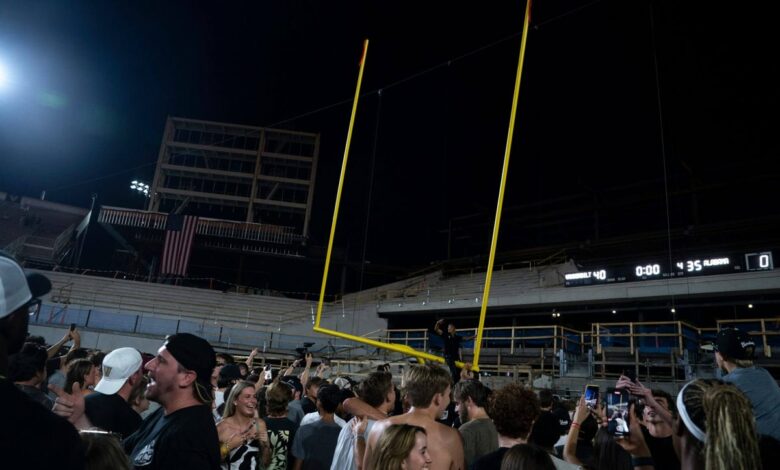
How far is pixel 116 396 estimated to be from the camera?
2.86 metres

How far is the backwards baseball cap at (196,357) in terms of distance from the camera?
7.51 ft

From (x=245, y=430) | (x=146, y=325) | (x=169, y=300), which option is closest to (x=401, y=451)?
(x=245, y=430)

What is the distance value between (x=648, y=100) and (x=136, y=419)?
78.9 ft

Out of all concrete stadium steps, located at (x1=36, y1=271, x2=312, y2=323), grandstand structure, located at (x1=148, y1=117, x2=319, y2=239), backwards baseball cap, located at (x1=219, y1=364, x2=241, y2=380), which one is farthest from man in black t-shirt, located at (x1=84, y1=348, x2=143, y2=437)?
grandstand structure, located at (x1=148, y1=117, x2=319, y2=239)

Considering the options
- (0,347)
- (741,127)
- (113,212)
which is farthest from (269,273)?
(0,347)

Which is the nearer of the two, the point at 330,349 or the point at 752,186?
the point at 330,349

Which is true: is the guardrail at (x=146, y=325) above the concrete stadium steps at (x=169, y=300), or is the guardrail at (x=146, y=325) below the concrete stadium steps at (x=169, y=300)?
below

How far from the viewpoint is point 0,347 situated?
1148 millimetres

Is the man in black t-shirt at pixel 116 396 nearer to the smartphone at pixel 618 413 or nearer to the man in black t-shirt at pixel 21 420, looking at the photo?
the man in black t-shirt at pixel 21 420

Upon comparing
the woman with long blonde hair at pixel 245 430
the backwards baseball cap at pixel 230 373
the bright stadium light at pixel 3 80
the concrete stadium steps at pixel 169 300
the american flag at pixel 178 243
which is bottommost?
the woman with long blonde hair at pixel 245 430

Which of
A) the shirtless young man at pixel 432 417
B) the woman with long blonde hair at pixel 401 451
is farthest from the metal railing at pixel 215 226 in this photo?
the woman with long blonde hair at pixel 401 451

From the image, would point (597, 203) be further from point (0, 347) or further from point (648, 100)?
point (0, 347)

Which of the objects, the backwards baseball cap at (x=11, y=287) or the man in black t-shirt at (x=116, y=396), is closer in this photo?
the backwards baseball cap at (x=11, y=287)

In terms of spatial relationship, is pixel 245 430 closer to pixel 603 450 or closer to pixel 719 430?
pixel 603 450
